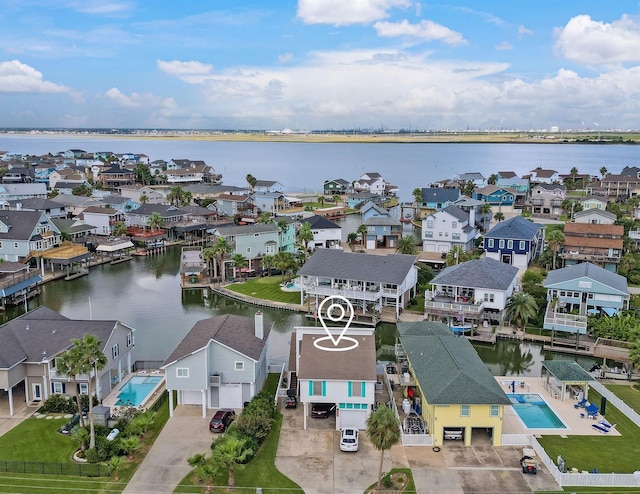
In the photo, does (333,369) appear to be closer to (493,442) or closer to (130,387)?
(493,442)

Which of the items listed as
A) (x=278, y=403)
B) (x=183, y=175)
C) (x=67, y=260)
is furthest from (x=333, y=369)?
(x=183, y=175)

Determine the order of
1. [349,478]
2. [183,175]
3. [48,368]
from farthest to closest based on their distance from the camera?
[183,175], [48,368], [349,478]

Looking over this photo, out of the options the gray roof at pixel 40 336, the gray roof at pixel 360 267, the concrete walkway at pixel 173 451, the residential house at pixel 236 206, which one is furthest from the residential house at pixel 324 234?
the concrete walkway at pixel 173 451

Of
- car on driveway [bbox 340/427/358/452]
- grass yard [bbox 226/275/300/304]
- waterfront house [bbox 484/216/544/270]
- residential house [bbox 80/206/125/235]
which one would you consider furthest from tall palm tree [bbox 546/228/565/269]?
residential house [bbox 80/206/125/235]

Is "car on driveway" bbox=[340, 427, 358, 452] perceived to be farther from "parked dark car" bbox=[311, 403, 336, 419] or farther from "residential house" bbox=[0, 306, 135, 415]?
"residential house" bbox=[0, 306, 135, 415]

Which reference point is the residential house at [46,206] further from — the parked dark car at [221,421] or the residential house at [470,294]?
the parked dark car at [221,421]
